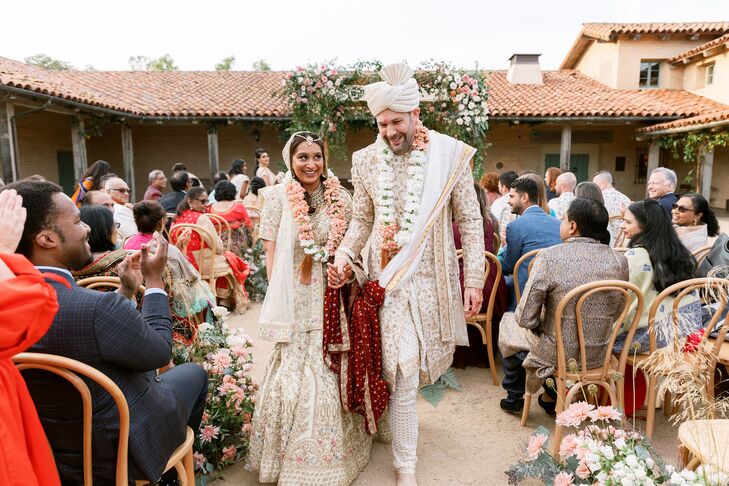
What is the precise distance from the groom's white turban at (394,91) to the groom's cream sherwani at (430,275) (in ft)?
0.91

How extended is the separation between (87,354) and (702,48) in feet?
63.7

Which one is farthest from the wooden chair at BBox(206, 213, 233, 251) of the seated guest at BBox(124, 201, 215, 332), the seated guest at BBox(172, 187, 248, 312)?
the seated guest at BBox(124, 201, 215, 332)

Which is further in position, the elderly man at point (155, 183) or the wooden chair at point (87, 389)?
the elderly man at point (155, 183)

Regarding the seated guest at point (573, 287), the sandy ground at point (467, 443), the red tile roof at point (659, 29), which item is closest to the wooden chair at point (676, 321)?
the seated guest at point (573, 287)

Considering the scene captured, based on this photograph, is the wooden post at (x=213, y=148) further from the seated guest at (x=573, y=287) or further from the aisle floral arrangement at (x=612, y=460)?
the aisle floral arrangement at (x=612, y=460)

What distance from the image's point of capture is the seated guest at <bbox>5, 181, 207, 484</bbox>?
4.92 ft

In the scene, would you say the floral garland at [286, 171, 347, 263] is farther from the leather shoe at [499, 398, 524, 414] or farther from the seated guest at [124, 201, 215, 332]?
the leather shoe at [499, 398, 524, 414]

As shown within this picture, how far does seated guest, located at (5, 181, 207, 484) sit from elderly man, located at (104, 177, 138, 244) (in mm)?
2881

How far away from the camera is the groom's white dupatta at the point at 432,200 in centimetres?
237

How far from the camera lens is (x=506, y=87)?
17.1m

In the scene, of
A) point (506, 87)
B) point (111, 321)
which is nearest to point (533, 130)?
point (506, 87)

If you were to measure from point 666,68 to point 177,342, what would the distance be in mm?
20399

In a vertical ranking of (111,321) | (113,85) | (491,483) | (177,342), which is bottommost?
(491,483)

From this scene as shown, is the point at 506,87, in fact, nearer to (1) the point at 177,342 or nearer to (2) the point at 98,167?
(2) the point at 98,167
